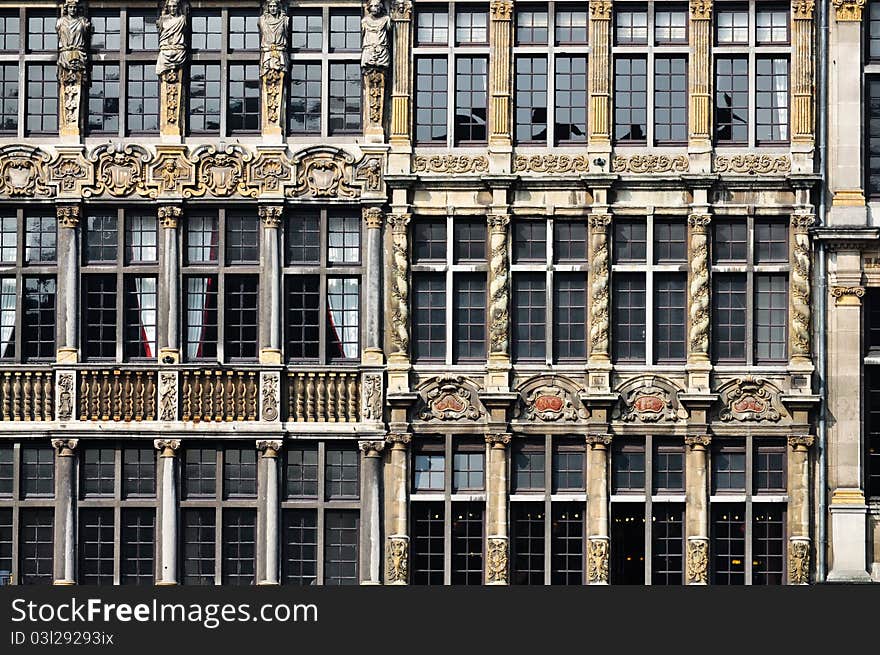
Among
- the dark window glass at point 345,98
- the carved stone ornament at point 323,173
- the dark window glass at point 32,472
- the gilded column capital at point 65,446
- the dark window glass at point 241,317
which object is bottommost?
the dark window glass at point 32,472

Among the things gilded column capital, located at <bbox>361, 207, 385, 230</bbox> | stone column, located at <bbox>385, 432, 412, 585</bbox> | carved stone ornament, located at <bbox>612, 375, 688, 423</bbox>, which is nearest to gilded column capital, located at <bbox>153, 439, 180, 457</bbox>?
stone column, located at <bbox>385, 432, 412, 585</bbox>

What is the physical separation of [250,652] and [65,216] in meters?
8.85

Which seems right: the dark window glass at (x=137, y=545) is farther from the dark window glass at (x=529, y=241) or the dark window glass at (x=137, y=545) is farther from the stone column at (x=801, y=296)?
the stone column at (x=801, y=296)

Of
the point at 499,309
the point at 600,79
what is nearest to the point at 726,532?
the point at 499,309

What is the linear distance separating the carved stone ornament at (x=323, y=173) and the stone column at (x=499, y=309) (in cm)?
269

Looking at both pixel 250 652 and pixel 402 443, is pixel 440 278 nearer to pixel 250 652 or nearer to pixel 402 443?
pixel 402 443

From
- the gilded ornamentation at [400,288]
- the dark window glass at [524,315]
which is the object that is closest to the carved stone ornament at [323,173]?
the gilded ornamentation at [400,288]

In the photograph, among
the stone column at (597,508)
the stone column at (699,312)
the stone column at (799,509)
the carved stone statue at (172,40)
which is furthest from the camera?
the carved stone statue at (172,40)

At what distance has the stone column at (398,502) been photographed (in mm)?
38938

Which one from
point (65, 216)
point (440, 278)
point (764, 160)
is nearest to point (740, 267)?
point (764, 160)

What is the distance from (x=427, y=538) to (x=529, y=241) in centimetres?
558

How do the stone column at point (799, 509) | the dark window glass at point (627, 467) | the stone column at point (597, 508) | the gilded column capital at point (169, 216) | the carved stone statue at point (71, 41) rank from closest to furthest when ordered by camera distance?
the stone column at point (799, 509)
the stone column at point (597, 508)
the dark window glass at point (627, 467)
the gilded column capital at point (169, 216)
the carved stone statue at point (71, 41)

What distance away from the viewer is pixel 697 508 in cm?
3875

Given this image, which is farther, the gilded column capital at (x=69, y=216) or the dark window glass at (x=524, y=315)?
the gilded column capital at (x=69, y=216)
